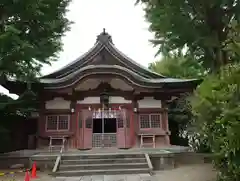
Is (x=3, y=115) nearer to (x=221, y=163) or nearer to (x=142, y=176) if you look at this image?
(x=142, y=176)

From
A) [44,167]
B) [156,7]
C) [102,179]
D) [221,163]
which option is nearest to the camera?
[221,163]

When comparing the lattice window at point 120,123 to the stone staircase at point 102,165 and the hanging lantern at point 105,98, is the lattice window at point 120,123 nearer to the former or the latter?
the hanging lantern at point 105,98

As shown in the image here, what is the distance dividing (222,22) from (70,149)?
10555mm

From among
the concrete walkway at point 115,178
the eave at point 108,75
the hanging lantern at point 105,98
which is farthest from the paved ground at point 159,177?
the hanging lantern at point 105,98

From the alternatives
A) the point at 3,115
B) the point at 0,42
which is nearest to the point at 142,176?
the point at 0,42

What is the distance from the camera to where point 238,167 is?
6.01m

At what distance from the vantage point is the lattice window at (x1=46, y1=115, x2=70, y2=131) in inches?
631

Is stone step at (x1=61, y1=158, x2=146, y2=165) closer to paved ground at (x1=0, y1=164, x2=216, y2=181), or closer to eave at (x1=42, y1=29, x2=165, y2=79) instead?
paved ground at (x1=0, y1=164, x2=216, y2=181)

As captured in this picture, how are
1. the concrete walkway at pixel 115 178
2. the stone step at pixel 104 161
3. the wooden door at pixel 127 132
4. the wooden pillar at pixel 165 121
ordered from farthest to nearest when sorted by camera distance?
the wooden pillar at pixel 165 121
the wooden door at pixel 127 132
the stone step at pixel 104 161
the concrete walkway at pixel 115 178

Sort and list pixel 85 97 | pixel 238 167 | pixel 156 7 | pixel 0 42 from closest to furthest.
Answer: pixel 238 167, pixel 0 42, pixel 156 7, pixel 85 97

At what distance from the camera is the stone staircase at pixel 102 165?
10.6m

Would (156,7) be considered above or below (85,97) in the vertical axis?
above

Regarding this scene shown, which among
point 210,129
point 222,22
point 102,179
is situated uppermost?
point 222,22

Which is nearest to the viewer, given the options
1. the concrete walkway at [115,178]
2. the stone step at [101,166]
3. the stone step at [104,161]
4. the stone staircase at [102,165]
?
the concrete walkway at [115,178]
